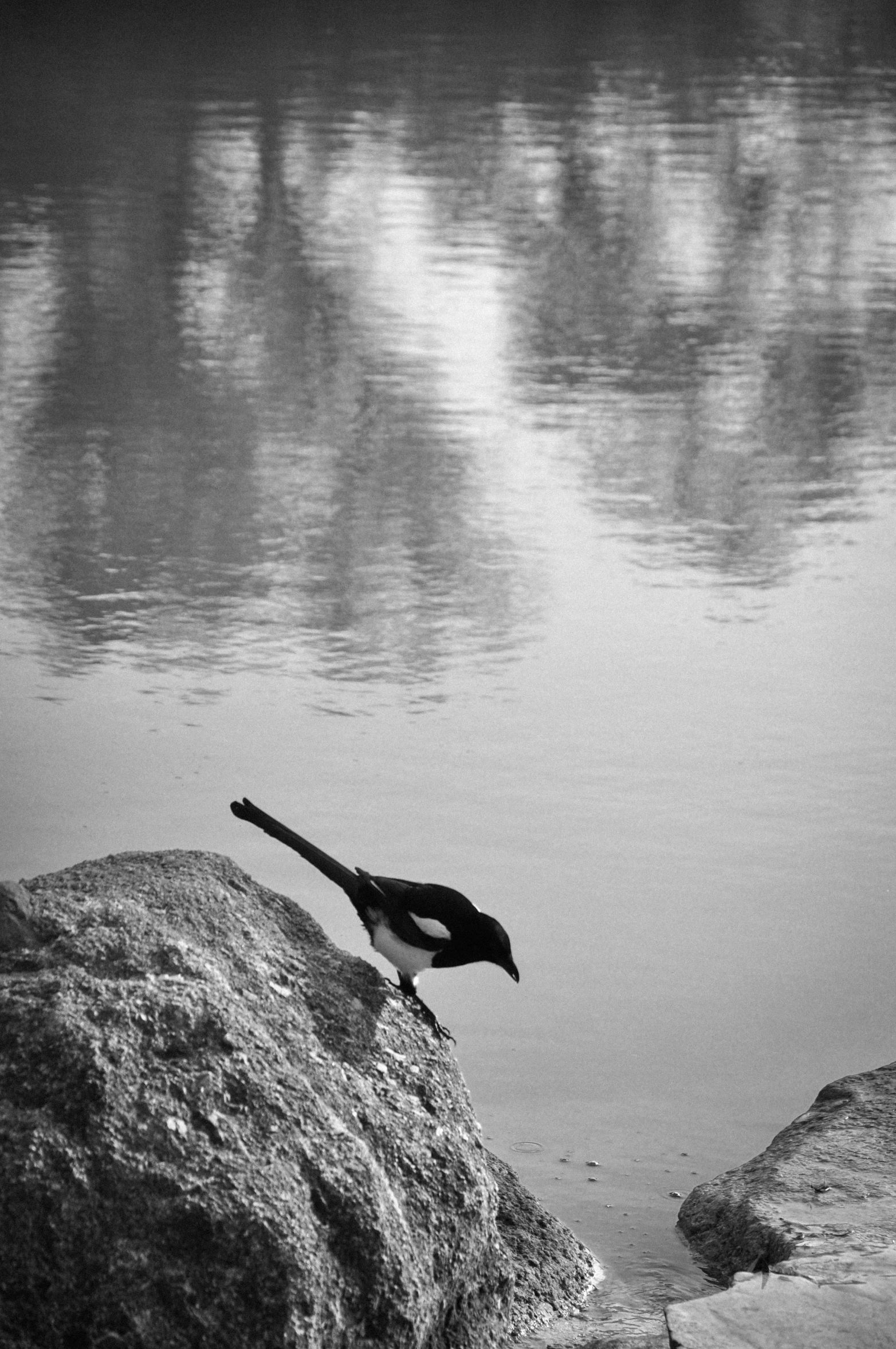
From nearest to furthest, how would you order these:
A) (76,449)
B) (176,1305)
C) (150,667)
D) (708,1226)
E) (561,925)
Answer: (176,1305), (708,1226), (561,925), (150,667), (76,449)

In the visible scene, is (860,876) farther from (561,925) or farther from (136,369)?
(136,369)

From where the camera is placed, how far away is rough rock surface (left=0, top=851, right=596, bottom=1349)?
7.34 ft

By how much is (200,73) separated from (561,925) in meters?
13.9

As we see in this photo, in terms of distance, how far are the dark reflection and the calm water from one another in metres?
0.03

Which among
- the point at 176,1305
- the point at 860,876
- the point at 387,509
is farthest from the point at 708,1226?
the point at 387,509

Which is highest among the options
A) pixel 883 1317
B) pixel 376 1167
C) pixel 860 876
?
pixel 376 1167

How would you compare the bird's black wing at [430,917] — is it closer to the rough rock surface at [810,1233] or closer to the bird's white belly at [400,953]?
the bird's white belly at [400,953]

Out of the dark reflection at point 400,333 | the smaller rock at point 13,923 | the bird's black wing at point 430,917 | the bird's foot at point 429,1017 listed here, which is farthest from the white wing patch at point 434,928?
the dark reflection at point 400,333

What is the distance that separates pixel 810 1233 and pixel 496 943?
697mm

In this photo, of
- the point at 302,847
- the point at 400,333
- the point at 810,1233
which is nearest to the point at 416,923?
the point at 302,847

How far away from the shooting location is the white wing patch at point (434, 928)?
2932mm

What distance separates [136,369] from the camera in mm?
8406

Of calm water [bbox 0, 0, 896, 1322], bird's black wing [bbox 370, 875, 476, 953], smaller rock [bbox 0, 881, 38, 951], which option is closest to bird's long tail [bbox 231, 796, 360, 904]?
bird's black wing [bbox 370, 875, 476, 953]

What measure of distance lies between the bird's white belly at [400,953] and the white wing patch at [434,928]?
0.10 ft
